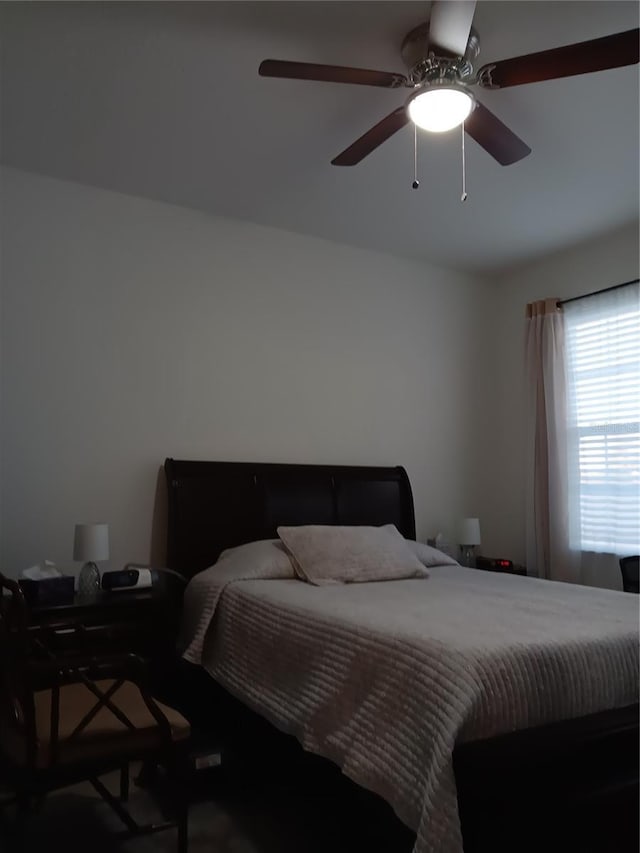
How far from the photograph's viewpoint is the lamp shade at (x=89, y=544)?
2.69 metres

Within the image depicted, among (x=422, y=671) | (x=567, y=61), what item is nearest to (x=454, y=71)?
(x=567, y=61)

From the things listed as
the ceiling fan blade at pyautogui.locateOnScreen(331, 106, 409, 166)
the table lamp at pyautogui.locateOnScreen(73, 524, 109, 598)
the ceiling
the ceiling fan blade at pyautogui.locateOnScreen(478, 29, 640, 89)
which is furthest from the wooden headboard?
the ceiling fan blade at pyautogui.locateOnScreen(478, 29, 640, 89)

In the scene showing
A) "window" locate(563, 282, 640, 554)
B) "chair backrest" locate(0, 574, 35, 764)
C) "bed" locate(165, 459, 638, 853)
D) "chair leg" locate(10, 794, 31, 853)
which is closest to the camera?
"bed" locate(165, 459, 638, 853)

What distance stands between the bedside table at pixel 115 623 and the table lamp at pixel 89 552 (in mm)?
69

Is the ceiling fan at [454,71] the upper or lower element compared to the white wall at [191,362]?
upper

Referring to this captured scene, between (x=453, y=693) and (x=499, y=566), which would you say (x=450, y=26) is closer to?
(x=453, y=693)

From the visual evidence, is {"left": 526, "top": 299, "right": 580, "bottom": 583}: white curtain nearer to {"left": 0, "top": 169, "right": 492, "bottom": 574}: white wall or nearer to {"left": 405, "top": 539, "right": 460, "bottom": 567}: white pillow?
{"left": 0, "top": 169, "right": 492, "bottom": 574}: white wall

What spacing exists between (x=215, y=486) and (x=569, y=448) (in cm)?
219

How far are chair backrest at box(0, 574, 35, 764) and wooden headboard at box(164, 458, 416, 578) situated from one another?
125cm

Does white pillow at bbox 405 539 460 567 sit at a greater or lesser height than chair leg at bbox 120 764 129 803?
greater

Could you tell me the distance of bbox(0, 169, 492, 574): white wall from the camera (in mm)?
2963

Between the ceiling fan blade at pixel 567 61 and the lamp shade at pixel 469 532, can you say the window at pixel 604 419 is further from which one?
the ceiling fan blade at pixel 567 61

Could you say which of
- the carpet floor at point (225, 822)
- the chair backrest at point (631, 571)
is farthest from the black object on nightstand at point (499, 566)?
the carpet floor at point (225, 822)

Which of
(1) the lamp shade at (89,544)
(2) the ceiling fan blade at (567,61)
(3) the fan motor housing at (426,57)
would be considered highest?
(3) the fan motor housing at (426,57)
